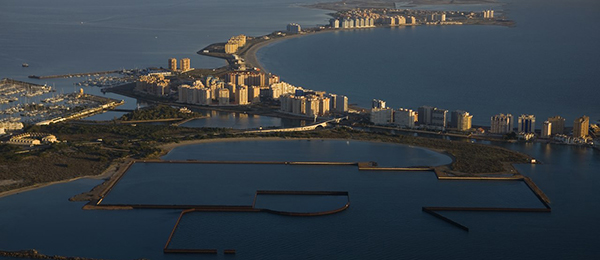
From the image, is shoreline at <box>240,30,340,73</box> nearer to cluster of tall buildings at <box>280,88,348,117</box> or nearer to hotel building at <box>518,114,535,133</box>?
cluster of tall buildings at <box>280,88,348,117</box>

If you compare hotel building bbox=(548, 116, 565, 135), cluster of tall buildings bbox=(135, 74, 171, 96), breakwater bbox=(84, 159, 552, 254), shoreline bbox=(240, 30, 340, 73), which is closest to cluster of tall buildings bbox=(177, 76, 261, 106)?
cluster of tall buildings bbox=(135, 74, 171, 96)

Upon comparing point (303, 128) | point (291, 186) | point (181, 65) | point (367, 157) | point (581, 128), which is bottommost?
point (291, 186)

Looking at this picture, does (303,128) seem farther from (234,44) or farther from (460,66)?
(234,44)

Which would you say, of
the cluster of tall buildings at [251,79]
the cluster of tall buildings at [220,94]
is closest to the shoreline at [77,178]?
the cluster of tall buildings at [220,94]

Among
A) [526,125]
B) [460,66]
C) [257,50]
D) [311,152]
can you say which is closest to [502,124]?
[526,125]

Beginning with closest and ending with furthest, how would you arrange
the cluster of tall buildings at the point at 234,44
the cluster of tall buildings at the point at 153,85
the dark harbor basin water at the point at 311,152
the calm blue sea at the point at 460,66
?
the dark harbor basin water at the point at 311,152
the calm blue sea at the point at 460,66
the cluster of tall buildings at the point at 153,85
the cluster of tall buildings at the point at 234,44

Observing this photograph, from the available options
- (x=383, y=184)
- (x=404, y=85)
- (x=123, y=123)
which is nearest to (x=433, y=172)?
(x=383, y=184)

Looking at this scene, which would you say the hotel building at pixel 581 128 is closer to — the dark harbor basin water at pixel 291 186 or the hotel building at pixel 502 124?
the hotel building at pixel 502 124

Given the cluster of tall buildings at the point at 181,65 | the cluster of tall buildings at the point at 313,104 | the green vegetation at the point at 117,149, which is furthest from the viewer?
the cluster of tall buildings at the point at 181,65
